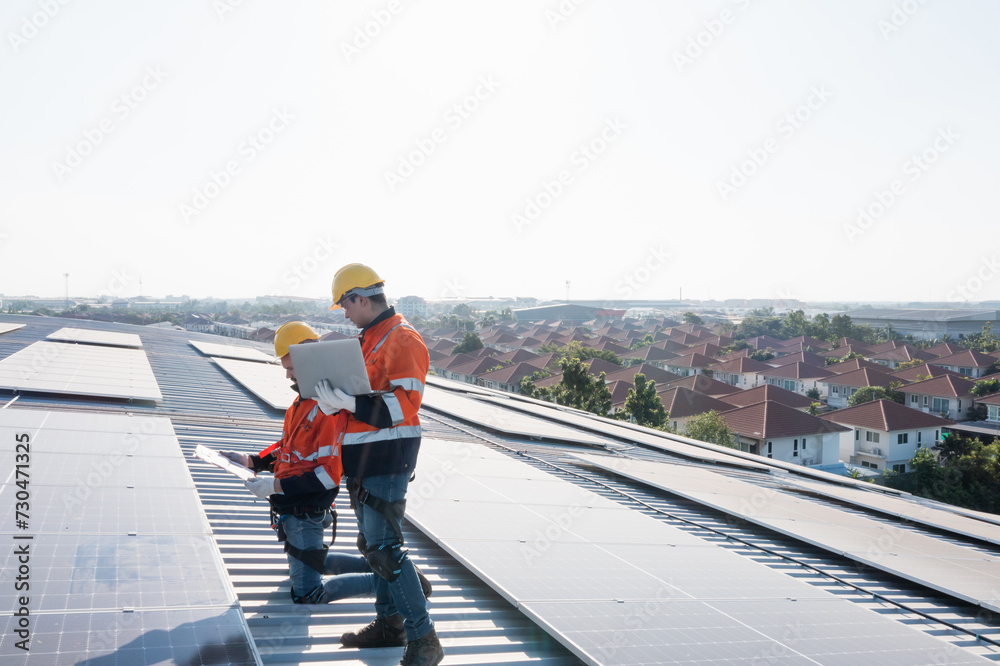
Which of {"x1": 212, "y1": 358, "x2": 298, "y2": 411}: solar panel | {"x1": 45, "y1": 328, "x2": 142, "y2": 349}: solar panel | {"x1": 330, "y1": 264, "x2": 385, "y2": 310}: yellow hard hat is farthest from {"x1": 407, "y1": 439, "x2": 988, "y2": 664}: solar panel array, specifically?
{"x1": 45, "y1": 328, "x2": 142, "y2": 349}: solar panel

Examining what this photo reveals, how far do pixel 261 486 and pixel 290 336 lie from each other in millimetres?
1106

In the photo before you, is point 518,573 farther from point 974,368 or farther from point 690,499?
point 974,368

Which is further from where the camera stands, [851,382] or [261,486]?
[851,382]

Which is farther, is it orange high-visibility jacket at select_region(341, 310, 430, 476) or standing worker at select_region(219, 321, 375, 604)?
standing worker at select_region(219, 321, 375, 604)

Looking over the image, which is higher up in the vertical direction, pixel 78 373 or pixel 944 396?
pixel 78 373

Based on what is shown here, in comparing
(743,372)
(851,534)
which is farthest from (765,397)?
(851,534)

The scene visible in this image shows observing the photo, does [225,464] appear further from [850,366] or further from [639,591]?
[850,366]

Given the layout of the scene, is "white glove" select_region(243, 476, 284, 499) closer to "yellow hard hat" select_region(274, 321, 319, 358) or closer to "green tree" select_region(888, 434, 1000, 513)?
"yellow hard hat" select_region(274, 321, 319, 358)

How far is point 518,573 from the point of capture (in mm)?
4133

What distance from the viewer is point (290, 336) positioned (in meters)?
4.69

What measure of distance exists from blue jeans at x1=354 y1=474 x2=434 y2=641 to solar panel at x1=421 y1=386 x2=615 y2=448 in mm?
8578

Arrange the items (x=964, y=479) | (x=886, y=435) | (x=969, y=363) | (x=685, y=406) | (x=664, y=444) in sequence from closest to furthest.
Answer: (x=664, y=444) < (x=964, y=479) < (x=886, y=435) < (x=685, y=406) < (x=969, y=363)

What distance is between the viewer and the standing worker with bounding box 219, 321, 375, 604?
13.6 feet

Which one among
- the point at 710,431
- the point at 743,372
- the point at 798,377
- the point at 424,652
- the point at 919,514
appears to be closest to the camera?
the point at 424,652
